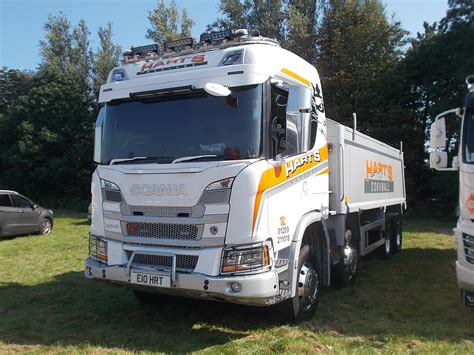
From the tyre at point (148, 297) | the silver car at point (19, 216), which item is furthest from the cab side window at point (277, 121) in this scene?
the silver car at point (19, 216)

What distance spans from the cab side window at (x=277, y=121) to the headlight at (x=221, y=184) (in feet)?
2.05

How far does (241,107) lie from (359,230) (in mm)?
4284

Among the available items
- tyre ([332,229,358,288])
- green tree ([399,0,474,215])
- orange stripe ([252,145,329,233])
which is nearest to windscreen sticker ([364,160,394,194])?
tyre ([332,229,358,288])

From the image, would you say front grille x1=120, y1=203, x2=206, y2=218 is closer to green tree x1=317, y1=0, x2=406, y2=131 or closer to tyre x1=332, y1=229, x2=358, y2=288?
tyre x1=332, y1=229, x2=358, y2=288

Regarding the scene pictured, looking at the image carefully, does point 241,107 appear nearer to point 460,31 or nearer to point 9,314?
point 9,314

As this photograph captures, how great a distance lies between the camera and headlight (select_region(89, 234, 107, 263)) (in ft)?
17.8

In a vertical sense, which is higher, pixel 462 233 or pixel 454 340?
pixel 462 233

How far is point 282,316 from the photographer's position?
555 cm

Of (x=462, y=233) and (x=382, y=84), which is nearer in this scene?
(x=462, y=233)

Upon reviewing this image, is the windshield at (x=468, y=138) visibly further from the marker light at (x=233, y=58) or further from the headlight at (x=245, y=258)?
the marker light at (x=233, y=58)

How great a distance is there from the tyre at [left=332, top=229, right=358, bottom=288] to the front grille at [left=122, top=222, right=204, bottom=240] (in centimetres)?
304

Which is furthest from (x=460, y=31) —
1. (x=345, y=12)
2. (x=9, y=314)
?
(x=9, y=314)

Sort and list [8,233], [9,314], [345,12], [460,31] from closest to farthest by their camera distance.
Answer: [9,314] < [8,233] < [460,31] < [345,12]

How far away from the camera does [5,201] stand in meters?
15.0
